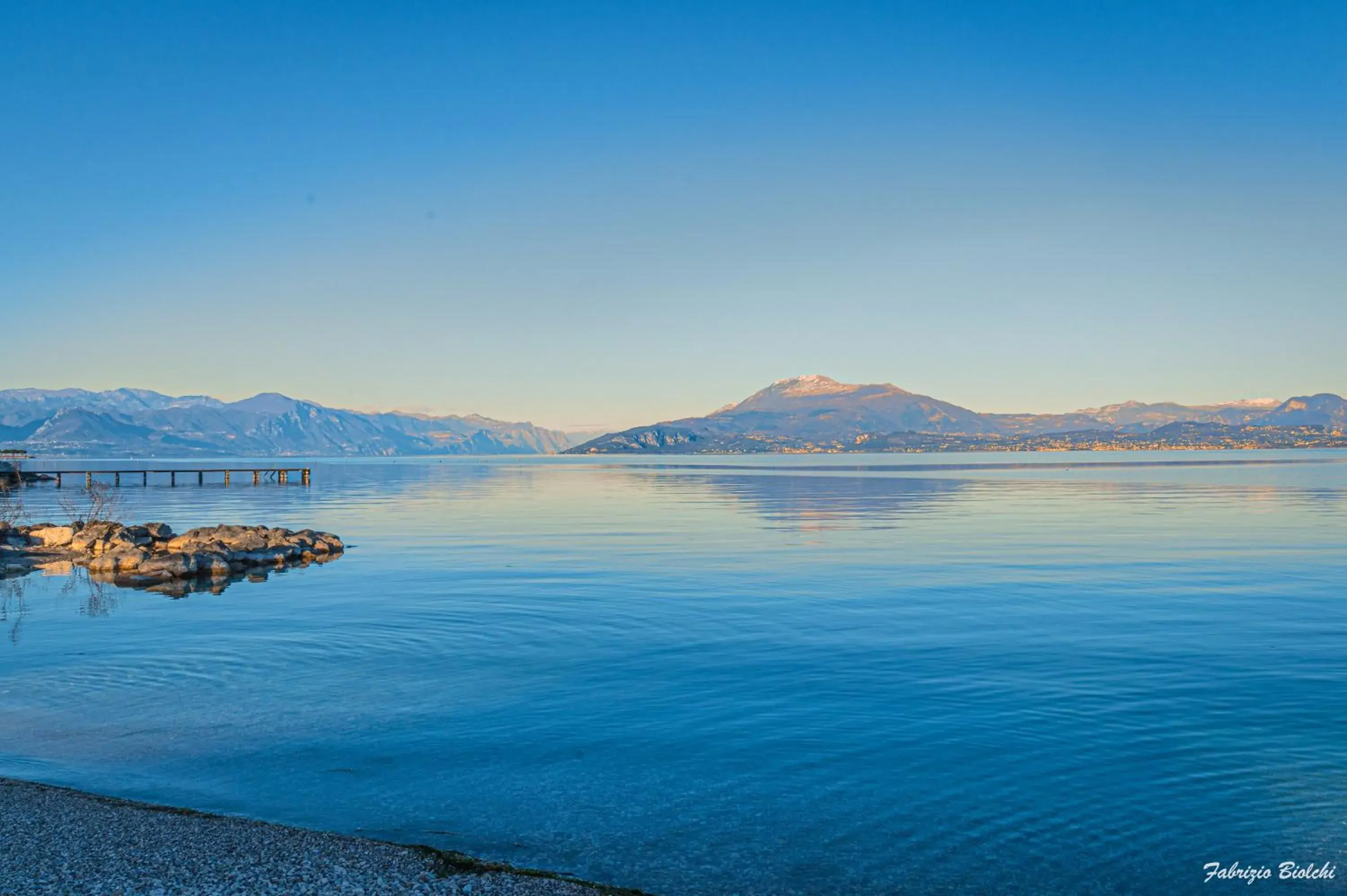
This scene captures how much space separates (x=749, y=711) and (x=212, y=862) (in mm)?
9219

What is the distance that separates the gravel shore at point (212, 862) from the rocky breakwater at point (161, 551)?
83.0 ft

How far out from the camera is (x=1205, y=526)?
51.5 metres

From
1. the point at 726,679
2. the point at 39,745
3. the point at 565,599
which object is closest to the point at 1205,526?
the point at 565,599

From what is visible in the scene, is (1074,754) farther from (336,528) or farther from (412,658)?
(336,528)

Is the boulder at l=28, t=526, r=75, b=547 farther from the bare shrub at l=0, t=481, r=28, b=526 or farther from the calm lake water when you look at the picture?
the calm lake water

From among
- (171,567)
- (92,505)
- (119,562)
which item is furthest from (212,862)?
(92,505)

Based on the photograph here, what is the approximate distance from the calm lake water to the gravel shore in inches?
40.0

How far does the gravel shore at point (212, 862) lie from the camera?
907cm

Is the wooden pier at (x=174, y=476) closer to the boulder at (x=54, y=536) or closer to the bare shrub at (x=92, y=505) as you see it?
the bare shrub at (x=92, y=505)

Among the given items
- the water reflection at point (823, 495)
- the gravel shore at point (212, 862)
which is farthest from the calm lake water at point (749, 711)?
the water reflection at point (823, 495)

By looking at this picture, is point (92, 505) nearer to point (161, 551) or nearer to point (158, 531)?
point (158, 531)

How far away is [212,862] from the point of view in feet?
31.8

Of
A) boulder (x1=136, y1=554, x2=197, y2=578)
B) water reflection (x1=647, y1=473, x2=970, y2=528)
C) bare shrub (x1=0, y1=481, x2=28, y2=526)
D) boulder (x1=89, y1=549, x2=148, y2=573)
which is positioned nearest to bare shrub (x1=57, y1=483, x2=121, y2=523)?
bare shrub (x1=0, y1=481, x2=28, y2=526)

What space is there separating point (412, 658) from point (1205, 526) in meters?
45.7
